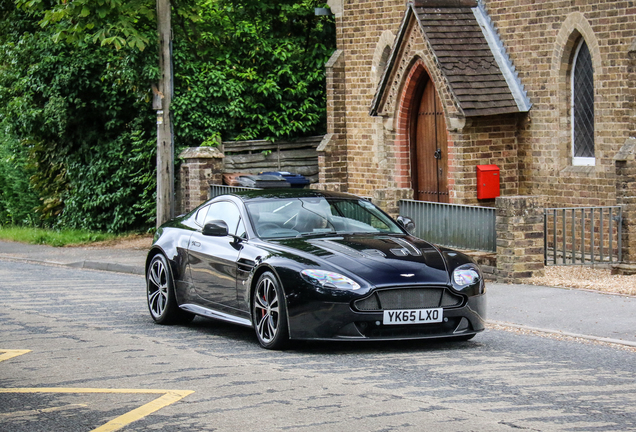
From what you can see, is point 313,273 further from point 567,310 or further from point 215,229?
point 567,310

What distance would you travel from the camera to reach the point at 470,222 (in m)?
15.1

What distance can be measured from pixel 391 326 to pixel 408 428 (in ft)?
8.33

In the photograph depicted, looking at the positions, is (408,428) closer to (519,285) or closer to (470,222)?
(519,285)

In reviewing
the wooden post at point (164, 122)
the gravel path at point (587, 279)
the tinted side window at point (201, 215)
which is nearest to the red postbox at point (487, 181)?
the gravel path at point (587, 279)

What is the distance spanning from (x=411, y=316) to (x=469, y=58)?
10.7 m

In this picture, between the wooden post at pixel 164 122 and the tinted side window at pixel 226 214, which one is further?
the wooden post at pixel 164 122

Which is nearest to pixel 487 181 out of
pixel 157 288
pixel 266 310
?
pixel 157 288

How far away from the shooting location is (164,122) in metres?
19.9

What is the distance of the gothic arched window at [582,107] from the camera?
57.3ft

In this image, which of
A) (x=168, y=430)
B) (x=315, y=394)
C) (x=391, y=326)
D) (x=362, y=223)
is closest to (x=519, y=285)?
(x=362, y=223)

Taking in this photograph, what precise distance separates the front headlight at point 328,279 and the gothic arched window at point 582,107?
9.85 metres

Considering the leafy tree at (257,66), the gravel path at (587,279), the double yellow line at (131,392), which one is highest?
the leafy tree at (257,66)

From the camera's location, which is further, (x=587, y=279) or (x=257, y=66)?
(x=257, y=66)

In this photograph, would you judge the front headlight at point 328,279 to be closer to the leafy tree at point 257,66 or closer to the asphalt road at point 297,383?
the asphalt road at point 297,383
